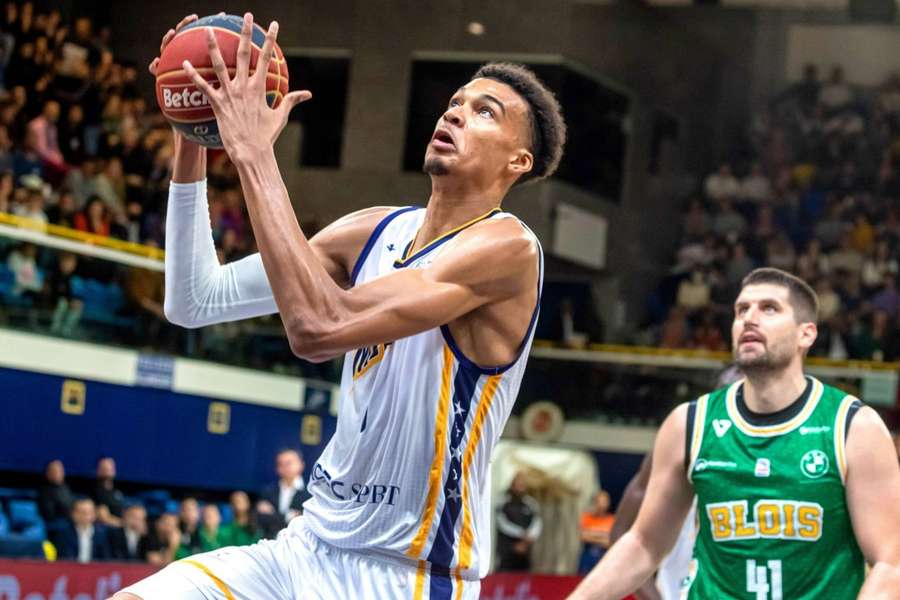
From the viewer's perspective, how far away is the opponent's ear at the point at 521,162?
11.9ft

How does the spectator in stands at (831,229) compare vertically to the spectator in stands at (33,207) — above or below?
above

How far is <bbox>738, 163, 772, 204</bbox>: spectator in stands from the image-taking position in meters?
21.2

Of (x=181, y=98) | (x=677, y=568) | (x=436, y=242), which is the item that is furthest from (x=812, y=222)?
(x=181, y=98)

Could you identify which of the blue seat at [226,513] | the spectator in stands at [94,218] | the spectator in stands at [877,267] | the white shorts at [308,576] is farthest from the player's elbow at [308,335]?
the spectator in stands at [877,267]

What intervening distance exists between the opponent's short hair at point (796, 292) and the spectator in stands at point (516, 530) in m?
10.7

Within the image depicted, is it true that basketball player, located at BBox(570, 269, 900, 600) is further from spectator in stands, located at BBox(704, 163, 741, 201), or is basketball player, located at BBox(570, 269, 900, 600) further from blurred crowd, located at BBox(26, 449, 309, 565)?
spectator in stands, located at BBox(704, 163, 741, 201)

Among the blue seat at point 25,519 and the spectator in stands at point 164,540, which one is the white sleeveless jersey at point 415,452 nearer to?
the blue seat at point 25,519

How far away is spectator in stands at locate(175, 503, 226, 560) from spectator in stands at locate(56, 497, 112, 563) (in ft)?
2.02

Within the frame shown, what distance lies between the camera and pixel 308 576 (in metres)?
3.39

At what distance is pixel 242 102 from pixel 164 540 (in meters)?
8.85

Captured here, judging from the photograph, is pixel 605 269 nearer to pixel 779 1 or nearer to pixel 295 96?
pixel 779 1

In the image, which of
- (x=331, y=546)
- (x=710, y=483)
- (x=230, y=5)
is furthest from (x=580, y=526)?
(x=331, y=546)

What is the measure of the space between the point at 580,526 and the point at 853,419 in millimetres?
11773

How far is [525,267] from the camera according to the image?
3.38 m
